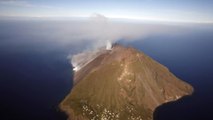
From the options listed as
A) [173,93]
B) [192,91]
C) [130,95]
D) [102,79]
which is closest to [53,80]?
[102,79]

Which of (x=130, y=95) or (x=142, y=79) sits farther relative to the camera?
(x=142, y=79)

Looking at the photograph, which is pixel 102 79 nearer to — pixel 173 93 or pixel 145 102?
pixel 145 102

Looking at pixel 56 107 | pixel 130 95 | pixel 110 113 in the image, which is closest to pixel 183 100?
pixel 130 95

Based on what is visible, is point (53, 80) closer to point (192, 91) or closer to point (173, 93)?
point (173, 93)

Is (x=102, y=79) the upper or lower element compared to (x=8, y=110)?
upper

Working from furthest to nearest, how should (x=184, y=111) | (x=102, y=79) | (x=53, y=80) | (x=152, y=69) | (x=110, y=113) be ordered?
(x=53, y=80)
(x=152, y=69)
(x=102, y=79)
(x=184, y=111)
(x=110, y=113)

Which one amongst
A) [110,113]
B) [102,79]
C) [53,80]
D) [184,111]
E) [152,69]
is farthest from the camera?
[53,80]
